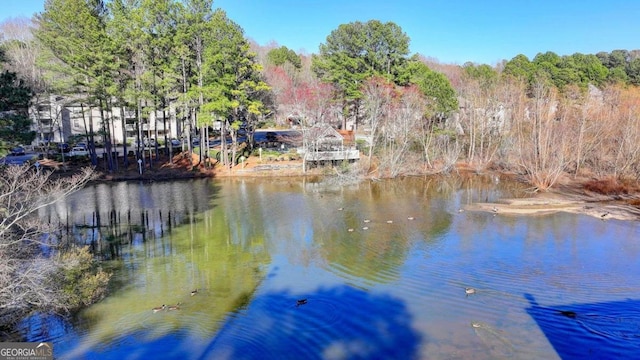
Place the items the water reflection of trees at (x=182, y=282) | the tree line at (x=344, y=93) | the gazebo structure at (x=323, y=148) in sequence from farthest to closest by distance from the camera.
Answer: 1. the gazebo structure at (x=323, y=148)
2. the tree line at (x=344, y=93)
3. the water reflection of trees at (x=182, y=282)

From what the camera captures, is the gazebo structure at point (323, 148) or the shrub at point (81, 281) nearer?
the shrub at point (81, 281)

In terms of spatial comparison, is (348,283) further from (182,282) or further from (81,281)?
(81,281)

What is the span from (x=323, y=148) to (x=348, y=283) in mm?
23882

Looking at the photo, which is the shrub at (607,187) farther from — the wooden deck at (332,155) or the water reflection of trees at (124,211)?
the water reflection of trees at (124,211)

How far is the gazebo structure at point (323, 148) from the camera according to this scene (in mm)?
34688

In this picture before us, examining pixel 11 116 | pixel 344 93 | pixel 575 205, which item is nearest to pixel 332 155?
pixel 344 93

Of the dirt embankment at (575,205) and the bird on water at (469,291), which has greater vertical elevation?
the dirt embankment at (575,205)

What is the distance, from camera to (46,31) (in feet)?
93.0

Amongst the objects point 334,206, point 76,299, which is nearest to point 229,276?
point 76,299

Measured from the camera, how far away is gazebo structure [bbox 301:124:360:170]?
34.7 metres

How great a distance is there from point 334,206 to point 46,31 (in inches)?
891

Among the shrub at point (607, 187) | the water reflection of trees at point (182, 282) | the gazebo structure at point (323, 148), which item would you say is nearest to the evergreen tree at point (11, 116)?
the water reflection of trees at point (182, 282)

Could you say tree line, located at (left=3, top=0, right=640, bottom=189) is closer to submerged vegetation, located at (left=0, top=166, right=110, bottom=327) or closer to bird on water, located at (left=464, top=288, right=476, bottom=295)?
submerged vegetation, located at (left=0, top=166, right=110, bottom=327)

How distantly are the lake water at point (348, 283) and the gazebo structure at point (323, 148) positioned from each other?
33.2 feet
